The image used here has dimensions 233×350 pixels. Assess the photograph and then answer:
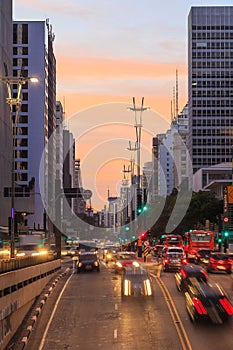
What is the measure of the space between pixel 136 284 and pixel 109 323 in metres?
7.19

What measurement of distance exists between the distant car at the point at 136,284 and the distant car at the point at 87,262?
71.0 feet

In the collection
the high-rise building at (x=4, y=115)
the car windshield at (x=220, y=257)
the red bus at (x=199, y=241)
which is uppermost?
the high-rise building at (x=4, y=115)

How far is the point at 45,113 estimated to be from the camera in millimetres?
141000

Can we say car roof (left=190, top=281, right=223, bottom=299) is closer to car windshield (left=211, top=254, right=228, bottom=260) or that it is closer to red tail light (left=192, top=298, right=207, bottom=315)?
red tail light (left=192, top=298, right=207, bottom=315)

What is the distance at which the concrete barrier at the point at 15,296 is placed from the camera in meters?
20.0

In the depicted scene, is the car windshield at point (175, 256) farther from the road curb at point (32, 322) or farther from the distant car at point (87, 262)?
the road curb at point (32, 322)

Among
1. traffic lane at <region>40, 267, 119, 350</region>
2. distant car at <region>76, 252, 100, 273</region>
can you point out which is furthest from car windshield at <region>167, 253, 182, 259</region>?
traffic lane at <region>40, 267, 119, 350</region>

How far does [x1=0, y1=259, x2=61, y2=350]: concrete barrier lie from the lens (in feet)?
65.8

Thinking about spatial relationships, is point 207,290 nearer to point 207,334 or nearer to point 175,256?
point 207,334

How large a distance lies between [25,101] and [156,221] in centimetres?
3557

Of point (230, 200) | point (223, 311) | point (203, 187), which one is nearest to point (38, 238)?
point (230, 200)

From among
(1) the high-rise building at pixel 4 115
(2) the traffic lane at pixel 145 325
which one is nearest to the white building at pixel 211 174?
(1) the high-rise building at pixel 4 115

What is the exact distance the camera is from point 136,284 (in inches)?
1219

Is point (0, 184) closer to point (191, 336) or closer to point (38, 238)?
point (38, 238)
